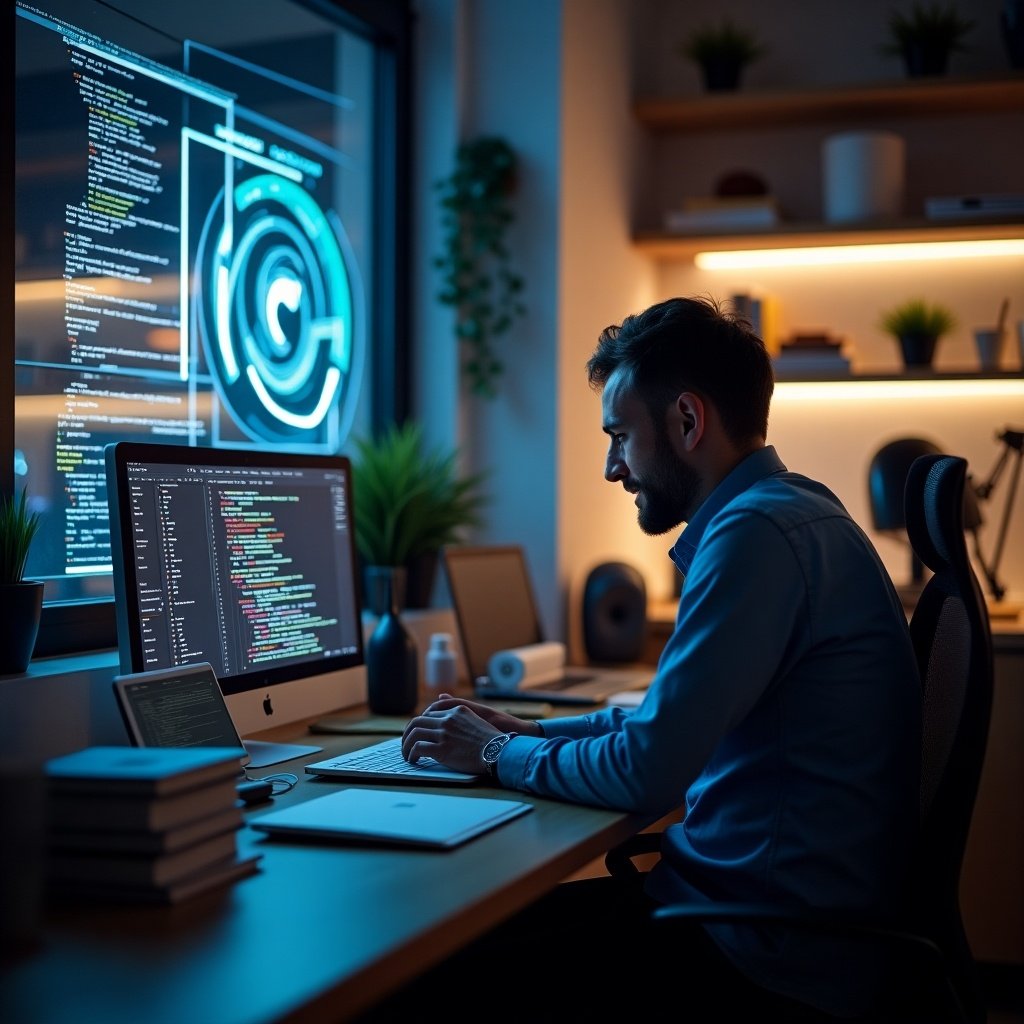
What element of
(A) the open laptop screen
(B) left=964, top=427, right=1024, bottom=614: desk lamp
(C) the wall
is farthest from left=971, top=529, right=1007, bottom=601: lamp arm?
(A) the open laptop screen

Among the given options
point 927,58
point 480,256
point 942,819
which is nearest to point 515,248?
point 480,256

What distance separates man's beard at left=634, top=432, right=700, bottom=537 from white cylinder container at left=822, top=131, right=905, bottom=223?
2065 millimetres

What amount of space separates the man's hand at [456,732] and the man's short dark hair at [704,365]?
503mm

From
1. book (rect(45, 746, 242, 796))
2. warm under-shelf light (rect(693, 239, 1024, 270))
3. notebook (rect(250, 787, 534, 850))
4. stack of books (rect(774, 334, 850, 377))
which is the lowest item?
notebook (rect(250, 787, 534, 850))

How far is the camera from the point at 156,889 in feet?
3.95

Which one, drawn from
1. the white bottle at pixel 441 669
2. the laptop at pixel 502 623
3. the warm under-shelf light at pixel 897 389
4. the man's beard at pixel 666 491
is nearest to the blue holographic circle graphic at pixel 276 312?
the laptop at pixel 502 623

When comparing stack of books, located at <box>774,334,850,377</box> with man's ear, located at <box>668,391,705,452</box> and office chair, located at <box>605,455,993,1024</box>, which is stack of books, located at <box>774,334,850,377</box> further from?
office chair, located at <box>605,455,993,1024</box>

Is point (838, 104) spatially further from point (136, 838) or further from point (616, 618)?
point (136, 838)

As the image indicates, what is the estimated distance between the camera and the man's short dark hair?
5.63 feet

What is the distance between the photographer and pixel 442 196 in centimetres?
332

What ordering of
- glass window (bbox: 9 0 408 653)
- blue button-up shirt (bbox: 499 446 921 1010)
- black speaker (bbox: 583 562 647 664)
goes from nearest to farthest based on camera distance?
blue button-up shirt (bbox: 499 446 921 1010) < glass window (bbox: 9 0 408 653) < black speaker (bbox: 583 562 647 664)

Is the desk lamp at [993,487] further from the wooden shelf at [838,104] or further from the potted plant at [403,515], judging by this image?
the potted plant at [403,515]

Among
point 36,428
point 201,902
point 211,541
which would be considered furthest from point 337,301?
point 201,902

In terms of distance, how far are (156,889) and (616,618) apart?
6.79ft
